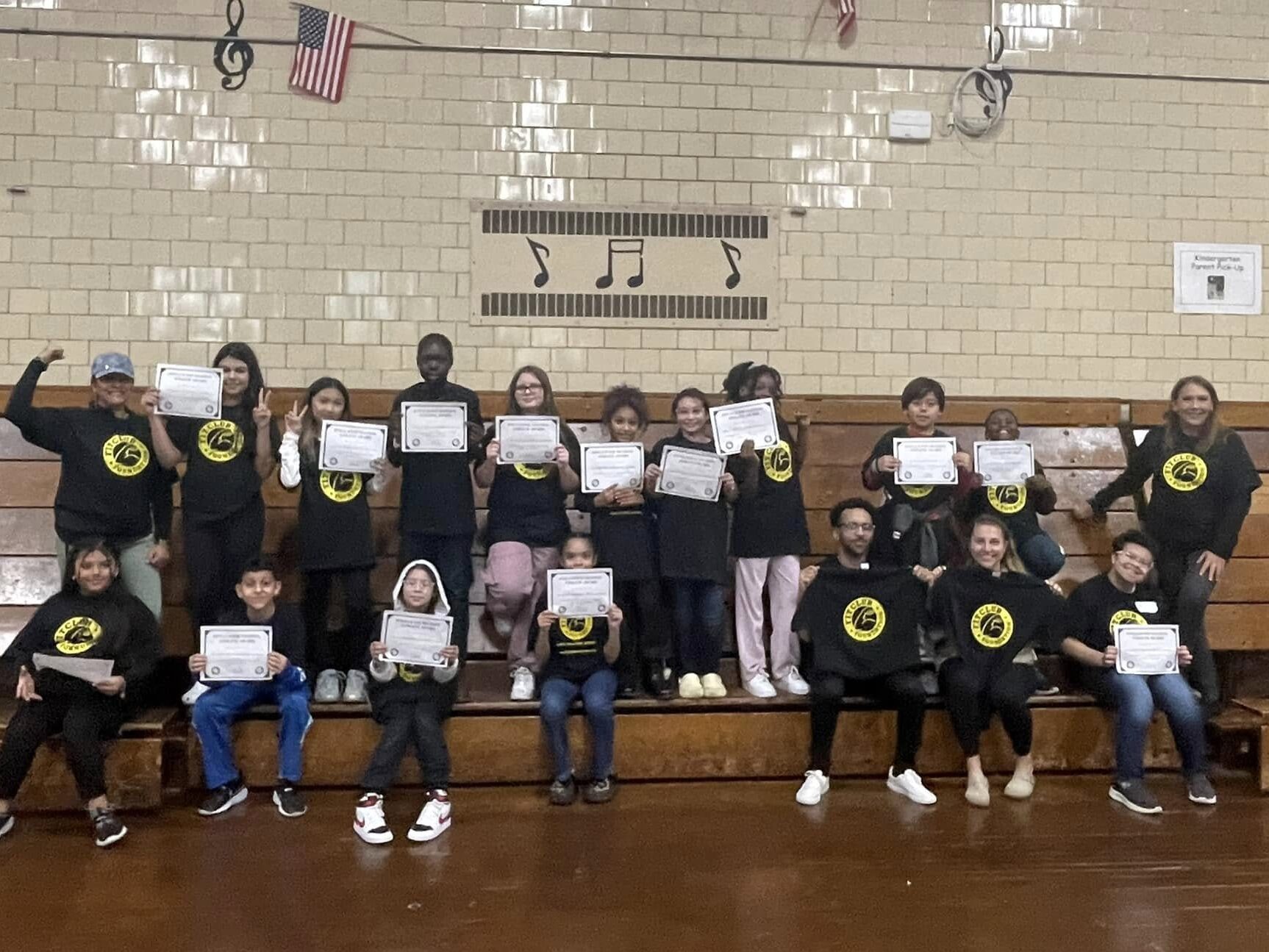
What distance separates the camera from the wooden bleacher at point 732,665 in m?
4.14

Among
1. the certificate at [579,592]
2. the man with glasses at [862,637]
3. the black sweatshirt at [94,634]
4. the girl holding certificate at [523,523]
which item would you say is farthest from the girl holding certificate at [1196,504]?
the black sweatshirt at [94,634]

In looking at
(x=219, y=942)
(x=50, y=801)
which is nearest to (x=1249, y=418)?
(x=219, y=942)

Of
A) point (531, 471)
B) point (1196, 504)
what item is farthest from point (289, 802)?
point (1196, 504)

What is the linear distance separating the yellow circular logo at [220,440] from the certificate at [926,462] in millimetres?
3065

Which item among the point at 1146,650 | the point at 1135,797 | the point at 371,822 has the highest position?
the point at 1146,650

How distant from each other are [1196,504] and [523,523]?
3.21 metres

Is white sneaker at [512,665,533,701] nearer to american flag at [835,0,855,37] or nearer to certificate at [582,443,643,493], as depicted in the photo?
certificate at [582,443,643,493]

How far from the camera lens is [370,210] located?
6398mm

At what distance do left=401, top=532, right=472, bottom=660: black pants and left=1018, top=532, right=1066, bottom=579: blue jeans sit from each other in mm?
2676

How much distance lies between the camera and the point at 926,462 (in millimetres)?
4578

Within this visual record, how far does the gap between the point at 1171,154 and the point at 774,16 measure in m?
2.98

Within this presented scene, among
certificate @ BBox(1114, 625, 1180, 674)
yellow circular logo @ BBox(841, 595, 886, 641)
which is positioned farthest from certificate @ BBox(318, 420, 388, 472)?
certificate @ BBox(1114, 625, 1180, 674)

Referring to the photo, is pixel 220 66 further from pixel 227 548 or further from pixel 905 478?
pixel 905 478

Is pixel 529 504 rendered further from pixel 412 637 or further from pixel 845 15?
pixel 845 15
